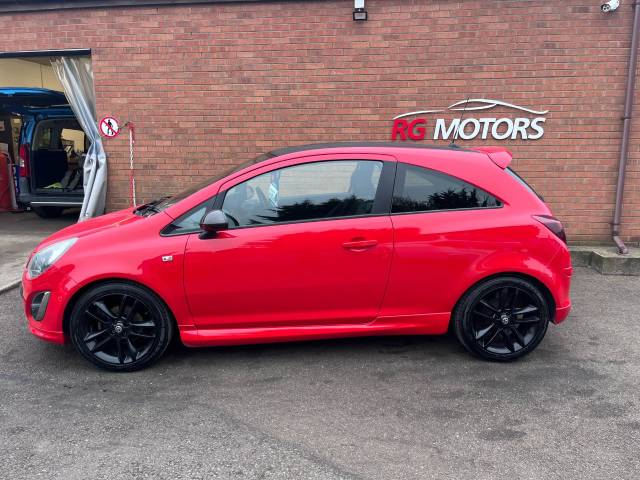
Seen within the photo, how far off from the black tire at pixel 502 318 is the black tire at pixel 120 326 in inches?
86.1

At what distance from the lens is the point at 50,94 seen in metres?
8.75

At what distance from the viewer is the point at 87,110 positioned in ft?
24.5

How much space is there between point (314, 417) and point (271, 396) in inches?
15.0

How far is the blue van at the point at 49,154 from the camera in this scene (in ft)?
29.8

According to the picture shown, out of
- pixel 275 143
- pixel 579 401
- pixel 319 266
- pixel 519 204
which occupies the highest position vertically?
pixel 275 143

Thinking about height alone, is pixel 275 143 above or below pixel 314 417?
above

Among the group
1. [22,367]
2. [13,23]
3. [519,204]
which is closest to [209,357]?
[22,367]

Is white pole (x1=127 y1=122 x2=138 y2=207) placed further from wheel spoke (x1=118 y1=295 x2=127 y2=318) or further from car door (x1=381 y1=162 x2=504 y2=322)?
car door (x1=381 y1=162 x2=504 y2=322)

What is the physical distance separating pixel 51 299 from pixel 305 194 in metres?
1.92

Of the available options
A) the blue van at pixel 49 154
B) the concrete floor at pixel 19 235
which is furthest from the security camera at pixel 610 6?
the blue van at pixel 49 154

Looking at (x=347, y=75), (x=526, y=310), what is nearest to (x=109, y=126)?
(x=347, y=75)

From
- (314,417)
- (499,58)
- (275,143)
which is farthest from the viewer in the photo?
(275,143)

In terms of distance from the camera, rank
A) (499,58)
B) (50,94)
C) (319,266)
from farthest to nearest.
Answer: (50,94) < (499,58) < (319,266)

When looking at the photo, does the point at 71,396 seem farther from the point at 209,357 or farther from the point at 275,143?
the point at 275,143
